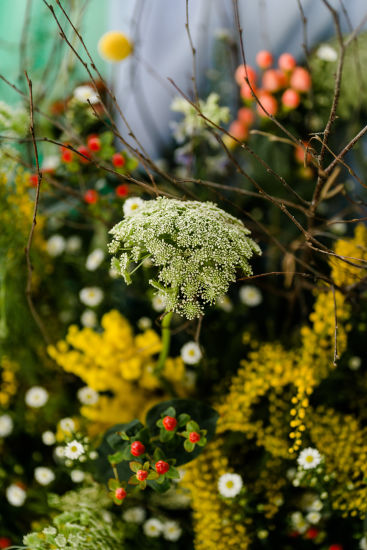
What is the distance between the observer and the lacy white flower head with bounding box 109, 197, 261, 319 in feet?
1.43

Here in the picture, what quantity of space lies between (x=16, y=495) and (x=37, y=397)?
157 millimetres

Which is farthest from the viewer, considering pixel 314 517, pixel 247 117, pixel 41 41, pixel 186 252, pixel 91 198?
pixel 41 41

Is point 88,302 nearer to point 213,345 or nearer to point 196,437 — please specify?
point 213,345

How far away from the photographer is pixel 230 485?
640mm

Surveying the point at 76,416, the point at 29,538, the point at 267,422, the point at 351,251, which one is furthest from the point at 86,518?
the point at 351,251

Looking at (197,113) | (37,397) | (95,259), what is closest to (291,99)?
(197,113)

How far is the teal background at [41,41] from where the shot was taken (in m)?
1.01

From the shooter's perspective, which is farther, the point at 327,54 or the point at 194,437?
the point at 327,54

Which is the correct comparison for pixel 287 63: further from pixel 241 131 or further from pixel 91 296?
pixel 91 296

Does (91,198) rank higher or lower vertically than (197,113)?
lower

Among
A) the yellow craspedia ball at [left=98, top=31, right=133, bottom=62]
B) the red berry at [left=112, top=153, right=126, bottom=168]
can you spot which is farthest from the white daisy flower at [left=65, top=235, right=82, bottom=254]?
the yellow craspedia ball at [left=98, top=31, right=133, bottom=62]

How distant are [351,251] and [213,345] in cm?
29

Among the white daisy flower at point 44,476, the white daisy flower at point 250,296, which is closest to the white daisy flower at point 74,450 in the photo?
the white daisy flower at point 44,476

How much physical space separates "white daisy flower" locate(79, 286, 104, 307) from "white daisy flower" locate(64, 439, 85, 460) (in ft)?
0.97
